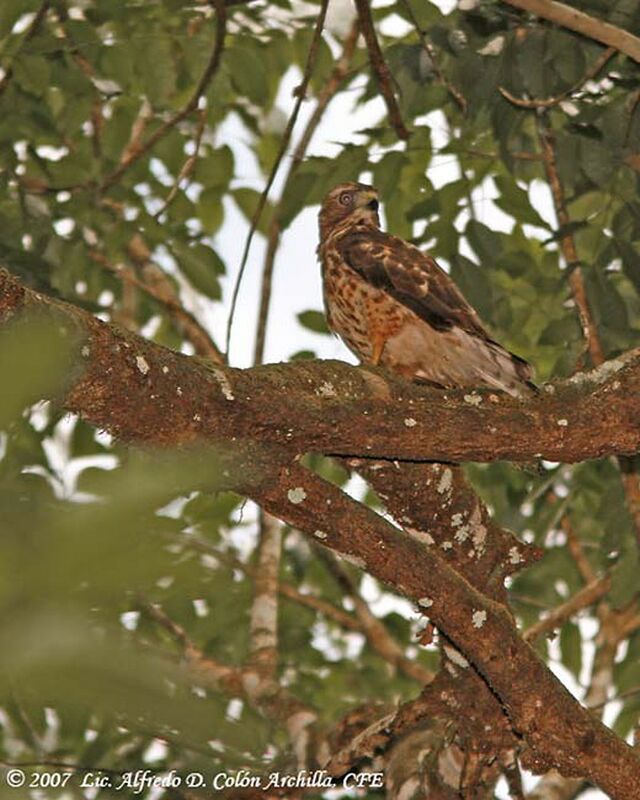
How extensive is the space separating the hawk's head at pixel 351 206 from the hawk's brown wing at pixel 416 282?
600mm

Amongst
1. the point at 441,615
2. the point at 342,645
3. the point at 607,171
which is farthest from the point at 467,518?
the point at 342,645

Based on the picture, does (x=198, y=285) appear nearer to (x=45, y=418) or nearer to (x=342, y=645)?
(x=45, y=418)

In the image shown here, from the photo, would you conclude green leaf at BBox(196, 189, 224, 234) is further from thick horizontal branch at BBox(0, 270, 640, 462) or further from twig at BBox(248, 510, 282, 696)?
thick horizontal branch at BBox(0, 270, 640, 462)

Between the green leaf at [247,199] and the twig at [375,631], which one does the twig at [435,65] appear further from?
the twig at [375,631]

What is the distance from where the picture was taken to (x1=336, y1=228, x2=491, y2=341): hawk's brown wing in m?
5.05

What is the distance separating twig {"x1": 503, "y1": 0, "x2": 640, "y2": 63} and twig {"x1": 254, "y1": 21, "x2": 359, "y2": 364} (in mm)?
1565

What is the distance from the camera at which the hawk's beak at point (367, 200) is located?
237 inches

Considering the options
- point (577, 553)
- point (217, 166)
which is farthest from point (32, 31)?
point (577, 553)

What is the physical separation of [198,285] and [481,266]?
141 centimetres

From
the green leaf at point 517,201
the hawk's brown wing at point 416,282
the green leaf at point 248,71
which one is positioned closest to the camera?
the hawk's brown wing at point 416,282

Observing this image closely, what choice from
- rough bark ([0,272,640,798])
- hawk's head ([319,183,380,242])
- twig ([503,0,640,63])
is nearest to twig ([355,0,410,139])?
hawk's head ([319,183,380,242])

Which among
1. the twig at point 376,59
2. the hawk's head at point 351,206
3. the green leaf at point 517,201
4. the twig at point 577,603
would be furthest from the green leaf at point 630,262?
the twig at point 577,603

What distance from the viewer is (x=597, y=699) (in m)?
6.14

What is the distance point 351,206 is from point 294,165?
0.57m
